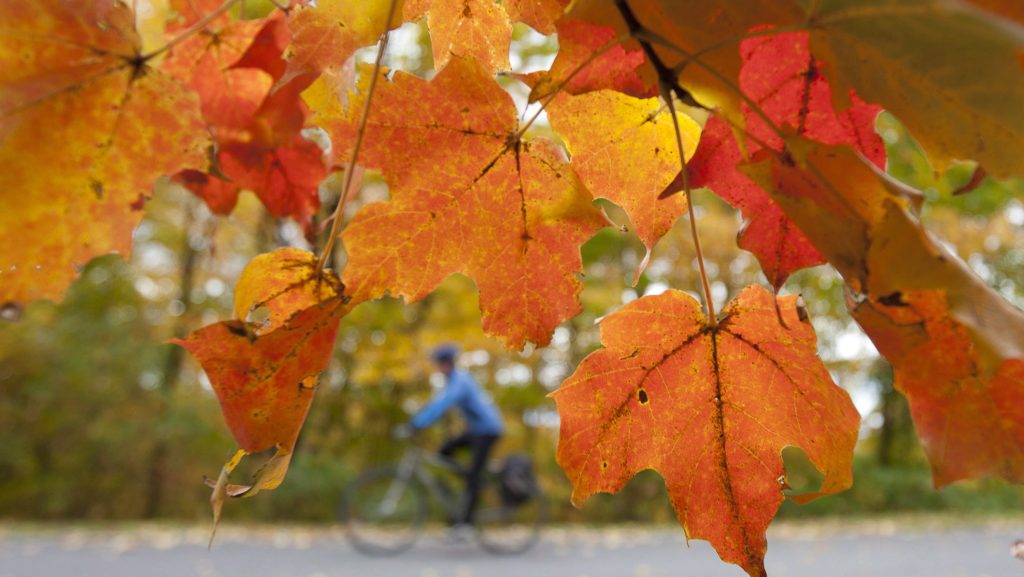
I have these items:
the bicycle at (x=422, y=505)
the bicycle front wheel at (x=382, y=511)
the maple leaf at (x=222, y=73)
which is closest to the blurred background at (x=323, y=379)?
the bicycle front wheel at (x=382, y=511)

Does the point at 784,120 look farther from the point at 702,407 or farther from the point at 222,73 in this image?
the point at 222,73

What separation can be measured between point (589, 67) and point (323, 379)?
8.95 meters

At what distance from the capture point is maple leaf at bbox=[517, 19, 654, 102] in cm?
29

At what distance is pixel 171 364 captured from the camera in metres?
9.11

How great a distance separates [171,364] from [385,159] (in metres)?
9.65

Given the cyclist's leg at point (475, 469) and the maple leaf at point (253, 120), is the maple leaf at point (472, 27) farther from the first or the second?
the cyclist's leg at point (475, 469)

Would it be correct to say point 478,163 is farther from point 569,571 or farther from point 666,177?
point 569,571

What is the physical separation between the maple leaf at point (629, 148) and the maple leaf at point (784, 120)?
46mm

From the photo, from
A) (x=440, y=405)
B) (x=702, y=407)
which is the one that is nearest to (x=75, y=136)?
(x=702, y=407)

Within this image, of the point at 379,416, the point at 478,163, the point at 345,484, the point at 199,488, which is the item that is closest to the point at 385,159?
the point at 478,163

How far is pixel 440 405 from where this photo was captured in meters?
5.16

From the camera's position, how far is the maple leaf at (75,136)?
0.35 m

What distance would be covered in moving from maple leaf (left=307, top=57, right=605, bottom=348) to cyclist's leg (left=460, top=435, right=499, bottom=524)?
511 centimetres

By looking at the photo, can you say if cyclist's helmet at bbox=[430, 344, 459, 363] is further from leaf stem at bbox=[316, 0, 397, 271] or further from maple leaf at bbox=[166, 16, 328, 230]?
leaf stem at bbox=[316, 0, 397, 271]
